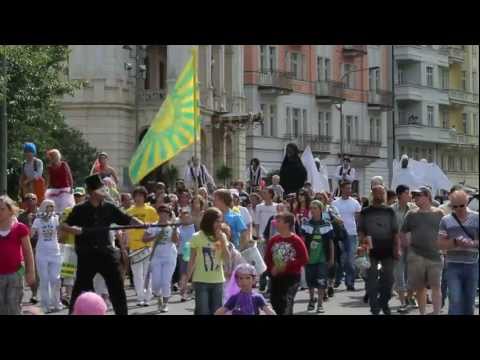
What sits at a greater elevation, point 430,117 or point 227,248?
point 430,117

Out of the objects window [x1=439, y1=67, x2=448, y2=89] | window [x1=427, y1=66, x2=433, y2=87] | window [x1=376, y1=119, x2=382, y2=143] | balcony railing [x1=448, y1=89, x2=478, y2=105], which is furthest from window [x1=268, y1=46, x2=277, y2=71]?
balcony railing [x1=448, y1=89, x2=478, y2=105]

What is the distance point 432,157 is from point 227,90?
87.9 feet

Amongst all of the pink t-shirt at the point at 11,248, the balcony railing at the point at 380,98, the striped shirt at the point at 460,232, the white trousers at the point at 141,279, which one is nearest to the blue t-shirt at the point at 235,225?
the white trousers at the point at 141,279

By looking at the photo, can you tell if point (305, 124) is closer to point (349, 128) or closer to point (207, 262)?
point (349, 128)

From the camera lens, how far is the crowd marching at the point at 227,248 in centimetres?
1252

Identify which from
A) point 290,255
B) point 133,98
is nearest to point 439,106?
point 133,98

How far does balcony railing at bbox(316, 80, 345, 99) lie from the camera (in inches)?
2673

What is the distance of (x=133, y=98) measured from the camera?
166 feet

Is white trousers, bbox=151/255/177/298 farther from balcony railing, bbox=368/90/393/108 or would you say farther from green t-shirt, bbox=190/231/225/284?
balcony railing, bbox=368/90/393/108

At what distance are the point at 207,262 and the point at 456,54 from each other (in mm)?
70490

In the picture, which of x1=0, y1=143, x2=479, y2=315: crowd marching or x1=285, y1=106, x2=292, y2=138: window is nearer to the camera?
x1=0, y1=143, x2=479, y2=315: crowd marching
